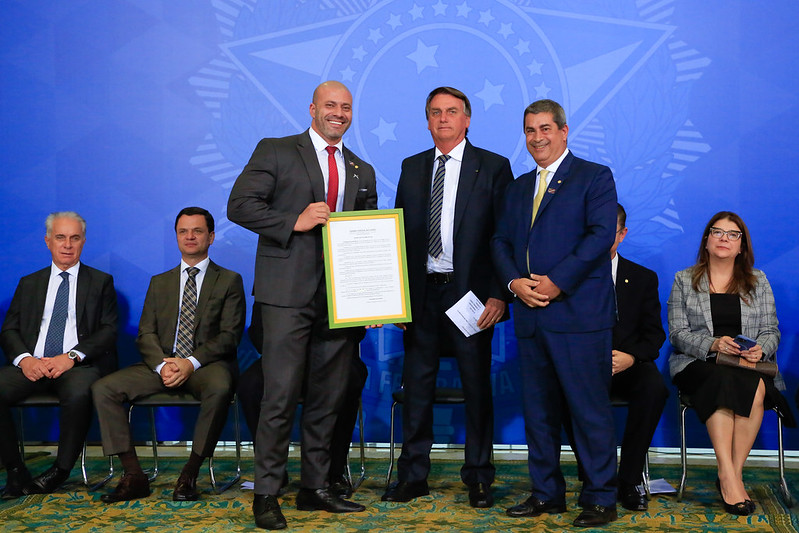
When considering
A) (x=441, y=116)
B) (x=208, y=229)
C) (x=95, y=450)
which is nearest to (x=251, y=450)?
(x=95, y=450)

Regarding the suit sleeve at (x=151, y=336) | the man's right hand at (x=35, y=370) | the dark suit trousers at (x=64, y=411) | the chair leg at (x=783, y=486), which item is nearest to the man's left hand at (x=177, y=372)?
the suit sleeve at (x=151, y=336)

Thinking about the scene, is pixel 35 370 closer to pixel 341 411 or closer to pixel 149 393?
pixel 149 393

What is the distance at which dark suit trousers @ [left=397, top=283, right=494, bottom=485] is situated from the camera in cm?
402

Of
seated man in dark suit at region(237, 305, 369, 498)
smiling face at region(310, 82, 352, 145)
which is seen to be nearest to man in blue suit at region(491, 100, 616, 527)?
smiling face at region(310, 82, 352, 145)

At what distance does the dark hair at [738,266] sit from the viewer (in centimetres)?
432

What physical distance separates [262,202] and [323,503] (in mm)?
1478

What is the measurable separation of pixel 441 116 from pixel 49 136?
10.4 ft

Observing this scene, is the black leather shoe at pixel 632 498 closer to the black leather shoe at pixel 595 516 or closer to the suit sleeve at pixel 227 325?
the black leather shoe at pixel 595 516

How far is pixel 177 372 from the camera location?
4.52 meters

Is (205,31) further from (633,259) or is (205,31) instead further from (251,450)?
(633,259)

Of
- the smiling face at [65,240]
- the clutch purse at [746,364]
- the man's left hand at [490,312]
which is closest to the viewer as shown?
the man's left hand at [490,312]

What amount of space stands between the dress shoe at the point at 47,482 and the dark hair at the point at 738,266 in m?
3.64

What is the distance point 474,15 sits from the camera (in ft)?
17.3

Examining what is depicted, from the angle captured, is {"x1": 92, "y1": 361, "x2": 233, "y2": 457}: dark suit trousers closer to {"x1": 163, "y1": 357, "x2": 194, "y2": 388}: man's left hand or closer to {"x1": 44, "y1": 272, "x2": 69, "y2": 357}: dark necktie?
{"x1": 163, "y1": 357, "x2": 194, "y2": 388}: man's left hand
